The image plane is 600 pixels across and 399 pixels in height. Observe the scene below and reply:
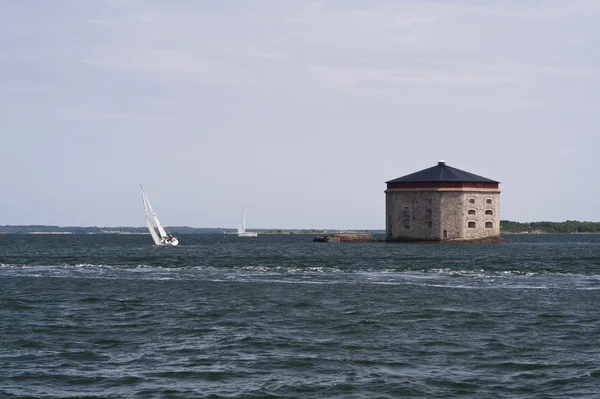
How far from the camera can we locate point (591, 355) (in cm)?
2200

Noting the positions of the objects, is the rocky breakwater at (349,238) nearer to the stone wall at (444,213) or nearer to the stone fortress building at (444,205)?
the stone fortress building at (444,205)

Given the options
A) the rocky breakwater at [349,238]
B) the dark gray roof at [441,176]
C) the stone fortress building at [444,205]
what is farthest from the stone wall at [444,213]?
the rocky breakwater at [349,238]

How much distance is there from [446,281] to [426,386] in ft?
90.3

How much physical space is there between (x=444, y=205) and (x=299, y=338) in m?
88.7

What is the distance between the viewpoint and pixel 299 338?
24.5 meters

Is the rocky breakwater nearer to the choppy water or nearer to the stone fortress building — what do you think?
the stone fortress building

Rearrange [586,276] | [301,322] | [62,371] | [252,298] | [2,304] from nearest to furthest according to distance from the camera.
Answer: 1. [62,371]
2. [301,322]
3. [2,304]
4. [252,298]
5. [586,276]

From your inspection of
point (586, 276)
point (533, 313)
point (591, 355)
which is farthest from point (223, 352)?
point (586, 276)

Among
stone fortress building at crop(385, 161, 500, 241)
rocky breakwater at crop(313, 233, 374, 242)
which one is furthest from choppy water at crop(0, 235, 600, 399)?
rocky breakwater at crop(313, 233, 374, 242)

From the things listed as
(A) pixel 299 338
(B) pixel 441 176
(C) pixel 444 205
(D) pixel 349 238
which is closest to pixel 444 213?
(C) pixel 444 205

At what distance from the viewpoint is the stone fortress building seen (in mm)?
110938

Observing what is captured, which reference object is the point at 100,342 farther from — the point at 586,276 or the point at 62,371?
the point at 586,276

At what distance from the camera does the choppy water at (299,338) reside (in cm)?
1850

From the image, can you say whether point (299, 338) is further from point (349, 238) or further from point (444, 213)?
point (349, 238)
